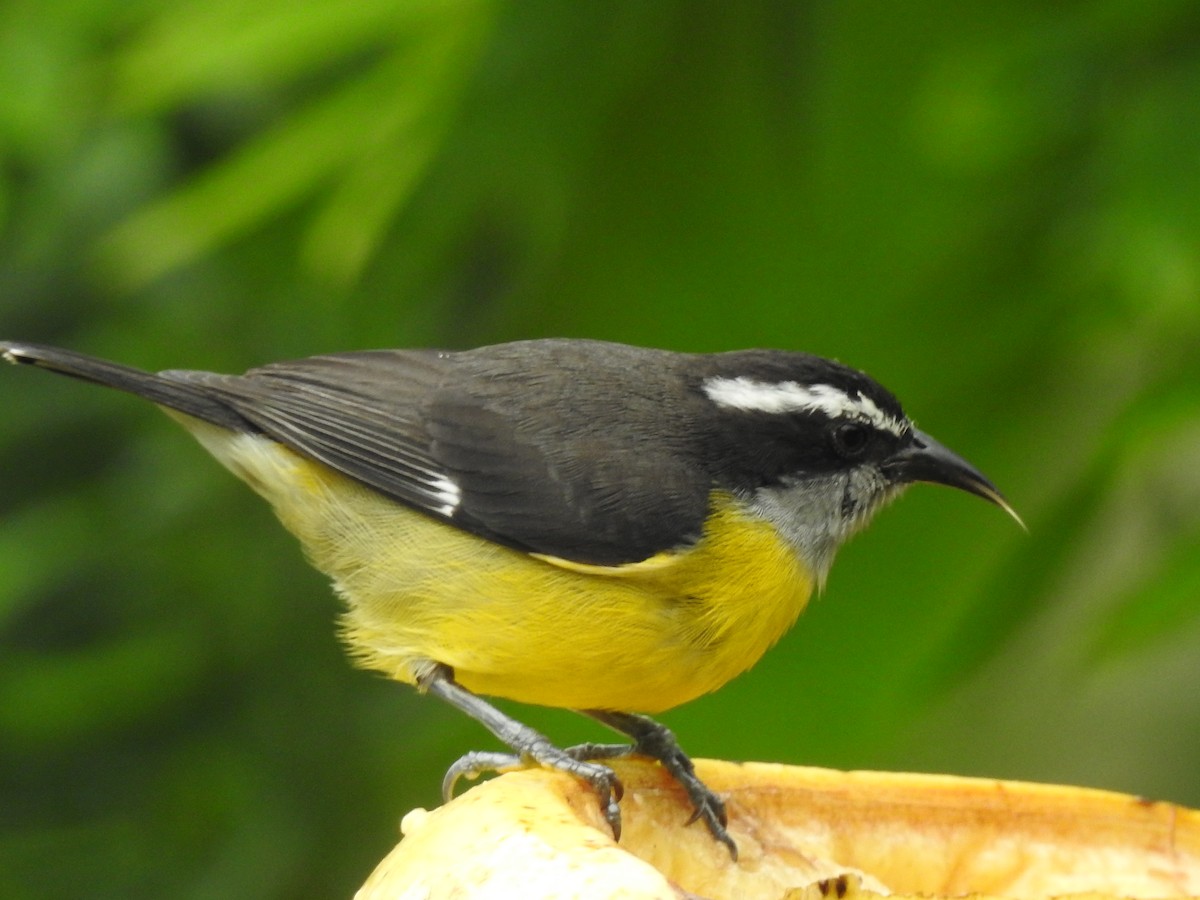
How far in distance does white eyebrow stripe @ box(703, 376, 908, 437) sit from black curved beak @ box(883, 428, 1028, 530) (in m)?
0.06

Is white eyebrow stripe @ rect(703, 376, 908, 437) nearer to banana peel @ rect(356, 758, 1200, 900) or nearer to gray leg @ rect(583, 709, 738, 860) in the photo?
gray leg @ rect(583, 709, 738, 860)

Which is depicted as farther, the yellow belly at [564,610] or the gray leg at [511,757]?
the yellow belly at [564,610]

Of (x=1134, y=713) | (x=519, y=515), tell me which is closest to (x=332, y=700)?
(x=519, y=515)

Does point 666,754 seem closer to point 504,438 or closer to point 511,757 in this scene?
point 511,757

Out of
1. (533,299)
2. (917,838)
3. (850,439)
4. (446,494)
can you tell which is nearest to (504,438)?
(446,494)

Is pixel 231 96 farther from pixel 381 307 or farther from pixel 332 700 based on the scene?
pixel 332 700

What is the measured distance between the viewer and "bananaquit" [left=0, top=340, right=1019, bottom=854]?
3383 millimetres

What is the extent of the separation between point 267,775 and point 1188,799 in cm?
375

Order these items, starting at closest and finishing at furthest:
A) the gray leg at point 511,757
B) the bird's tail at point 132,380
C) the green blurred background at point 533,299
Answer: the gray leg at point 511,757 < the green blurred background at point 533,299 < the bird's tail at point 132,380

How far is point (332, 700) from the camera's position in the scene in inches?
197

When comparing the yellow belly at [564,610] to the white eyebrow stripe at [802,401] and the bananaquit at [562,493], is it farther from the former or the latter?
the white eyebrow stripe at [802,401]

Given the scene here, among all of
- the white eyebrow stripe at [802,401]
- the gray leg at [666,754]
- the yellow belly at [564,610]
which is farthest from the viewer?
the white eyebrow stripe at [802,401]

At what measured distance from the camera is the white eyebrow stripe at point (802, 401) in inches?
144

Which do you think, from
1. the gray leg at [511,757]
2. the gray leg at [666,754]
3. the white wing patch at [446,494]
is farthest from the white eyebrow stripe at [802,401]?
the gray leg at [511,757]
